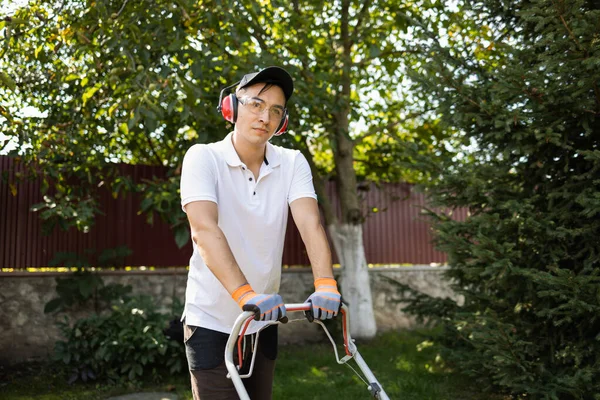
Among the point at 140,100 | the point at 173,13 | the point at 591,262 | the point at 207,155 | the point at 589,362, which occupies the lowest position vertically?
the point at 589,362

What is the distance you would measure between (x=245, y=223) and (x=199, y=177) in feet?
0.90

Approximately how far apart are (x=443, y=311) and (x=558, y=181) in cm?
182

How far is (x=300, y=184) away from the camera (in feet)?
8.63

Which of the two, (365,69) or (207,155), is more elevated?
(365,69)

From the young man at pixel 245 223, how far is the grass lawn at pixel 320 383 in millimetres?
3112

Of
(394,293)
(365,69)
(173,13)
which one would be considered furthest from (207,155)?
(394,293)

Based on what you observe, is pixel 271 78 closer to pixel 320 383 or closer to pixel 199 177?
pixel 199 177

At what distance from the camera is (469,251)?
15.8 ft

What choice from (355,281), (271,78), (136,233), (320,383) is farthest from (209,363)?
(355,281)

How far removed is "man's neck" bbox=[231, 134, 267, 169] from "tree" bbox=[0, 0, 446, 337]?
2022 mm

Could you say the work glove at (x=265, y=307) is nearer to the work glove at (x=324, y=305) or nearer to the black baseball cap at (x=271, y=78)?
the work glove at (x=324, y=305)

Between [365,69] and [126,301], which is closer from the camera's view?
[126,301]

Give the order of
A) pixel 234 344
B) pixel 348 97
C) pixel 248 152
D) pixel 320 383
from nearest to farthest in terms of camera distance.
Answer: pixel 234 344 < pixel 248 152 < pixel 320 383 < pixel 348 97

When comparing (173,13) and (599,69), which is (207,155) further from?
(173,13)
